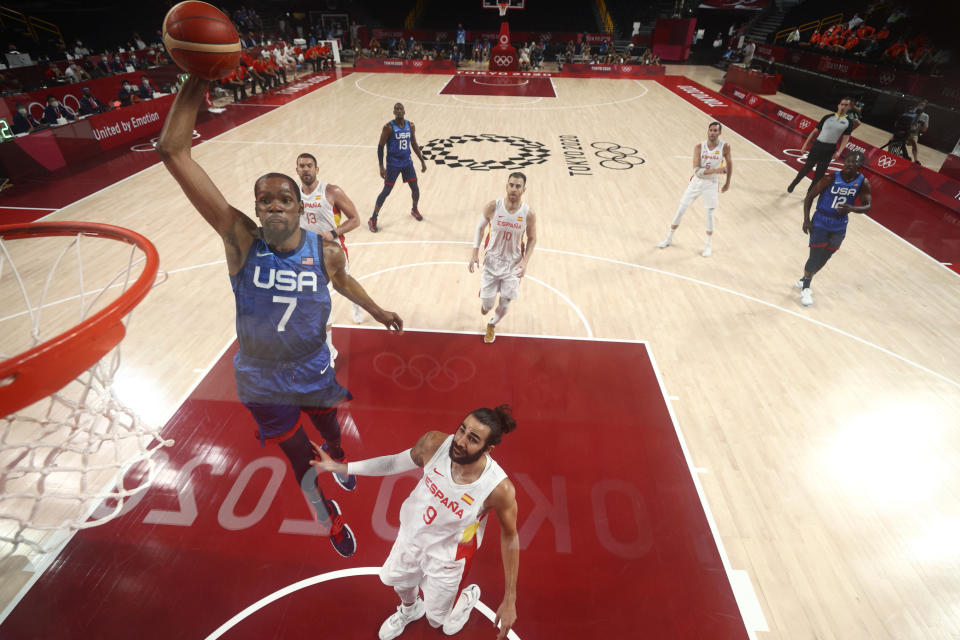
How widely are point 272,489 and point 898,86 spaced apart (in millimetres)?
21519

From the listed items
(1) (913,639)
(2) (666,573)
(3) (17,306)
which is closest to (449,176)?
(3) (17,306)

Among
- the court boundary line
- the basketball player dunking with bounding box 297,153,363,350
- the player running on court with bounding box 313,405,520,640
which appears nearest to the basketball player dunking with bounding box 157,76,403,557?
the player running on court with bounding box 313,405,520,640

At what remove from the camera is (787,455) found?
13.9ft

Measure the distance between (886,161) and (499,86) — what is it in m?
14.2

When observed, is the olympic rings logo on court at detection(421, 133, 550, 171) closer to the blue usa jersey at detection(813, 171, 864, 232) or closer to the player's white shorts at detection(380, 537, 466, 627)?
the blue usa jersey at detection(813, 171, 864, 232)

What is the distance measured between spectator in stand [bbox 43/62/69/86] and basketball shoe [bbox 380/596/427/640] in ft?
60.5

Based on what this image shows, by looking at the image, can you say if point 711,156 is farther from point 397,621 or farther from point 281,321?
point 397,621

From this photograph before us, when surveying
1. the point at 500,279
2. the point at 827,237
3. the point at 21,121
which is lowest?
the point at 500,279

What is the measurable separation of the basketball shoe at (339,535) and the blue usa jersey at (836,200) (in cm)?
631

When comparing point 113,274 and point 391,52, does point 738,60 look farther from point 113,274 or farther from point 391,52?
point 113,274

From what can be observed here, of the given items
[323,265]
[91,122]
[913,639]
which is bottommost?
[913,639]

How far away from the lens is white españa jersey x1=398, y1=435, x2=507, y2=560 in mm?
2287

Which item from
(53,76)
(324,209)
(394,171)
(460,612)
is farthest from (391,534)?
(53,76)

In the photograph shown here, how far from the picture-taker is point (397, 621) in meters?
2.83
